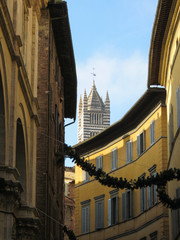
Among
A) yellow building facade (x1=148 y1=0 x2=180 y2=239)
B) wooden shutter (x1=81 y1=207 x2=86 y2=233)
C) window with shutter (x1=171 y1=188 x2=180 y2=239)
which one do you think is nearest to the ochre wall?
wooden shutter (x1=81 y1=207 x2=86 y2=233)

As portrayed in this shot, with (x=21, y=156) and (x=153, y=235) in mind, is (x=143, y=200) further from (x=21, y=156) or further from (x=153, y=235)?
(x=21, y=156)

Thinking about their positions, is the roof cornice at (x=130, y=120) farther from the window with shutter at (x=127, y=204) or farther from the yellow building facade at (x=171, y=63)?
the yellow building facade at (x=171, y=63)

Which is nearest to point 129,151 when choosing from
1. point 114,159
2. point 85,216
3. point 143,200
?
point 114,159

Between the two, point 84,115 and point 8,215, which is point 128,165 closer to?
point 8,215

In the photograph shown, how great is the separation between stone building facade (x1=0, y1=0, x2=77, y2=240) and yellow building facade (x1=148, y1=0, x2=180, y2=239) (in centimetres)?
431

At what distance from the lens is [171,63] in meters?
28.3

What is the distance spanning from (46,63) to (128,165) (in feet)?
50.2

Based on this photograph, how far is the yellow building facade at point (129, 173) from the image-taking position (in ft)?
122

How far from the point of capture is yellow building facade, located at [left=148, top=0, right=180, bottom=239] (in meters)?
25.6

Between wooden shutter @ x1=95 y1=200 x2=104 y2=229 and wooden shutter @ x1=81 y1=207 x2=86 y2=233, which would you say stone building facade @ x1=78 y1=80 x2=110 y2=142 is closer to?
wooden shutter @ x1=81 y1=207 x2=86 y2=233

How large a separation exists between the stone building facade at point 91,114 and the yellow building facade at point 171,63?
154444mm

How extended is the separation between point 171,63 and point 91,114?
159121 millimetres

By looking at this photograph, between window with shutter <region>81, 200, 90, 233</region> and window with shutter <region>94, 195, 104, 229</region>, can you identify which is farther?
window with shutter <region>81, 200, 90, 233</region>

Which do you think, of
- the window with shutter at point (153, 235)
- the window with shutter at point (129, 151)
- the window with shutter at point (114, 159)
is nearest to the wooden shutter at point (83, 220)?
the window with shutter at point (114, 159)
